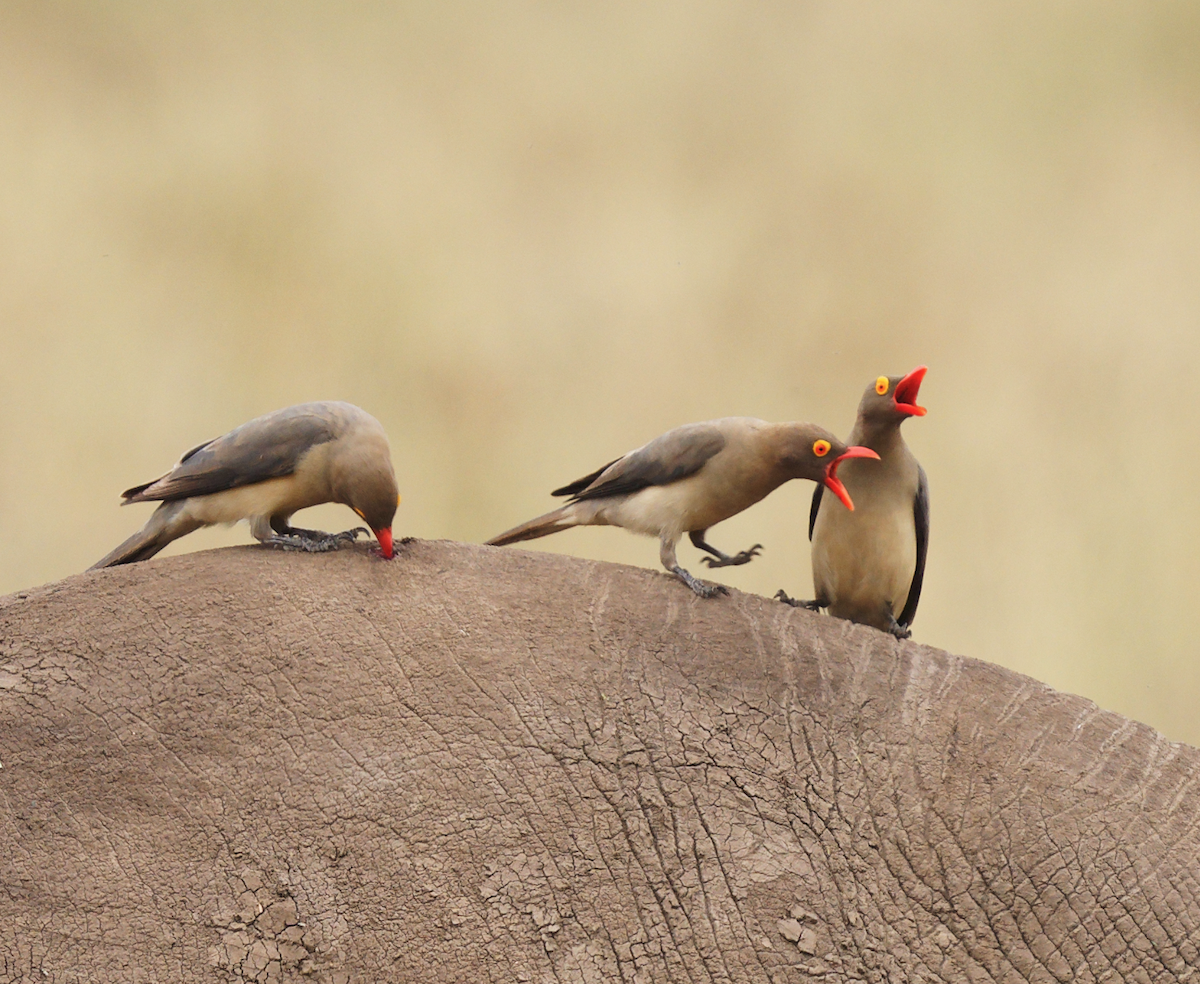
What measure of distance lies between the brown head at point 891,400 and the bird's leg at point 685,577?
87 centimetres

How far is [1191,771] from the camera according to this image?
356 centimetres

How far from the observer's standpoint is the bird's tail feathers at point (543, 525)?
4.30 m

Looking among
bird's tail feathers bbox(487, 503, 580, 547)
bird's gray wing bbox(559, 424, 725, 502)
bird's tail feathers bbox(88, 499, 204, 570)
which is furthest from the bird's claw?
bird's tail feathers bbox(88, 499, 204, 570)

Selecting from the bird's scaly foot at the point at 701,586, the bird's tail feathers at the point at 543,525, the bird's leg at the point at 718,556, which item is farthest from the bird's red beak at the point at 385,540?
the bird's leg at the point at 718,556

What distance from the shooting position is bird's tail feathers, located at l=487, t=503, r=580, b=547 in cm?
430

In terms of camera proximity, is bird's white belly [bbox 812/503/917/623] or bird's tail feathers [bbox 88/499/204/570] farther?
bird's white belly [bbox 812/503/917/623]

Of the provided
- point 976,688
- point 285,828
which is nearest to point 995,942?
point 976,688

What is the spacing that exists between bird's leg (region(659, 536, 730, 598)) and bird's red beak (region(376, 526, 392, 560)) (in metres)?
0.94

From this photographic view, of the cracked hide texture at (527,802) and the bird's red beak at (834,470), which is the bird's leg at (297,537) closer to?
the cracked hide texture at (527,802)

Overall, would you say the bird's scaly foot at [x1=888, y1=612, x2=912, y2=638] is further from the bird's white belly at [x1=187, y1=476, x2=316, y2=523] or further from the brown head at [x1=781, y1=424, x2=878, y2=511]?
the bird's white belly at [x1=187, y1=476, x2=316, y2=523]

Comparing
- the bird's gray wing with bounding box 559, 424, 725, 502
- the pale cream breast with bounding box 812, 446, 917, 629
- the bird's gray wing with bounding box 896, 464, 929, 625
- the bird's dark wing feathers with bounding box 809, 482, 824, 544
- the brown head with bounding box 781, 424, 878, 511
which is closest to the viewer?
the brown head with bounding box 781, 424, 878, 511

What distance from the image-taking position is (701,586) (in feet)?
12.7

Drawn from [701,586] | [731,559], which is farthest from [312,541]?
[731,559]

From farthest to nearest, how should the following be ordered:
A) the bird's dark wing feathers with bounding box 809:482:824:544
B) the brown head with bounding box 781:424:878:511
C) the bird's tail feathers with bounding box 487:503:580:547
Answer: the bird's dark wing feathers with bounding box 809:482:824:544, the bird's tail feathers with bounding box 487:503:580:547, the brown head with bounding box 781:424:878:511
